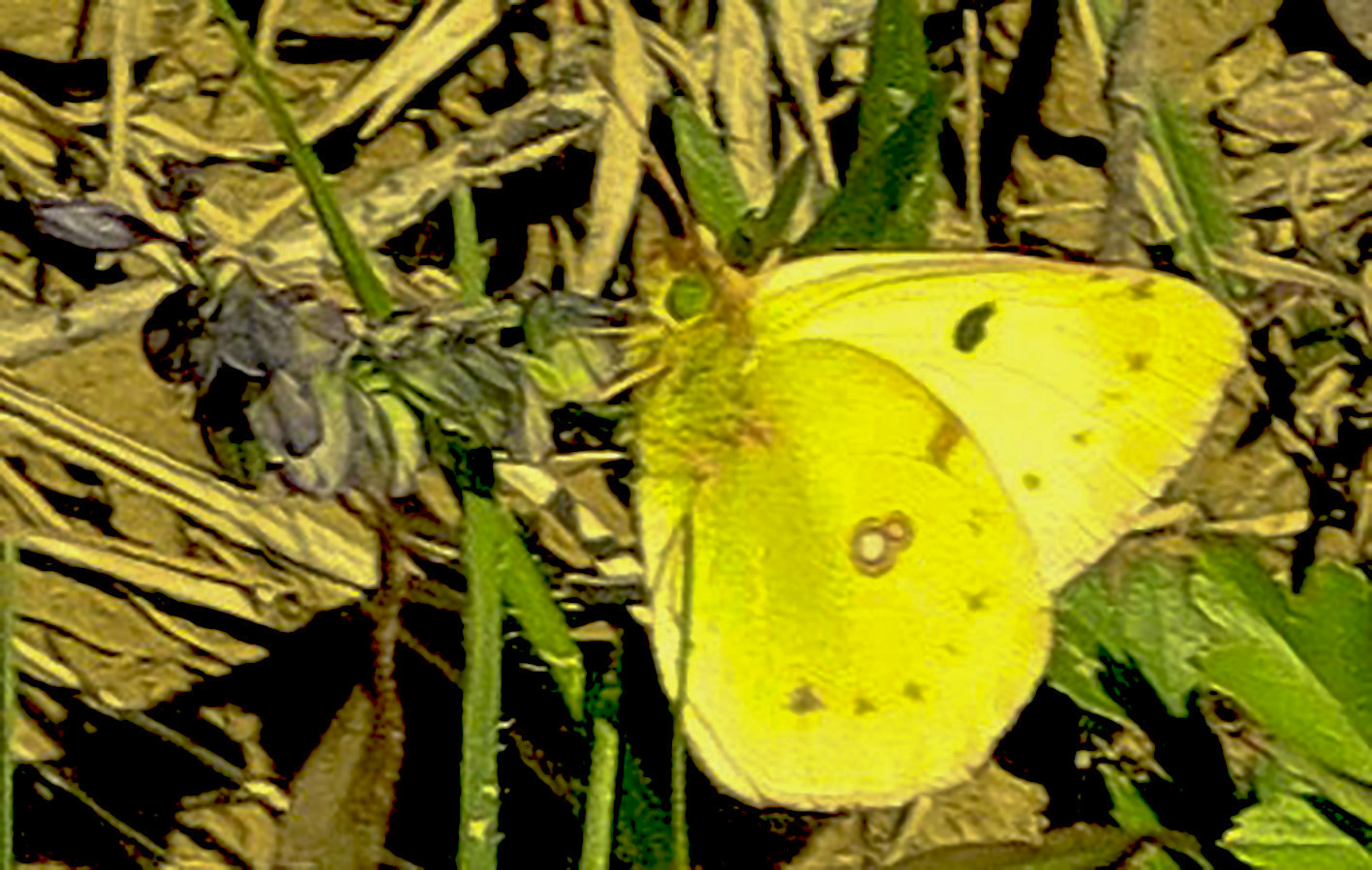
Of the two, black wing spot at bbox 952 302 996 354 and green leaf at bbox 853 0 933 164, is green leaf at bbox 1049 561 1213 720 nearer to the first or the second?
black wing spot at bbox 952 302 996 354

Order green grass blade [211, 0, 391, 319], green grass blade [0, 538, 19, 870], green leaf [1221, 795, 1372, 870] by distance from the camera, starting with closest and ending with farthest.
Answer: green grass blade [0, 538, 19, 870], green grass blade [211, 0, 391, 319], green leaf [1221, 795, 1372, 870]

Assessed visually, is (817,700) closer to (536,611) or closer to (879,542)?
(879,542)

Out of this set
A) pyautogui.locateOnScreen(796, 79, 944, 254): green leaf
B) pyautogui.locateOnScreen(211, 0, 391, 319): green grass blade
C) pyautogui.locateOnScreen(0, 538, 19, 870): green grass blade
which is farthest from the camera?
pyautogui.locateOnScreen(796, 79, 944, 254): green leaf

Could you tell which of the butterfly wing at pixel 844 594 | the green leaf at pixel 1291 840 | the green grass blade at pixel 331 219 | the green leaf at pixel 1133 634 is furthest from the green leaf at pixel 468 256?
the green leaf at pixel 1291 840

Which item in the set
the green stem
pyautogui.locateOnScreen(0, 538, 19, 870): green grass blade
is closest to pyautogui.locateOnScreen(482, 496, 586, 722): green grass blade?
the green stem

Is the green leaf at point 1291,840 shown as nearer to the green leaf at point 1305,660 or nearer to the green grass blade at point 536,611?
the green leaf at point 1305,660

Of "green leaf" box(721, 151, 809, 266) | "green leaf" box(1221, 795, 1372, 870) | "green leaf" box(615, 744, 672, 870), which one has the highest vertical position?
"green leaf" box(721, 151, 809, 266)
